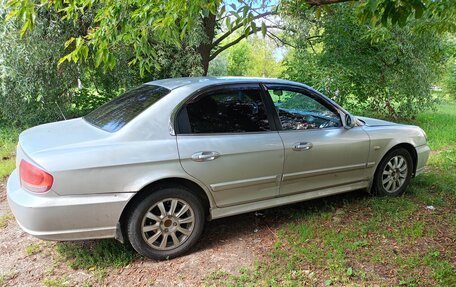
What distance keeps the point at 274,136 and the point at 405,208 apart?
76.9 inches

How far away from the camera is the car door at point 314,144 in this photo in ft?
13.0

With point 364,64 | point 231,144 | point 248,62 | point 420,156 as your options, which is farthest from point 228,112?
point 248,62

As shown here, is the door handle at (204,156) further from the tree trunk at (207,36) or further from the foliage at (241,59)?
the foliage at (241,59)

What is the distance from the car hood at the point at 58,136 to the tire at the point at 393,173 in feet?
10.9

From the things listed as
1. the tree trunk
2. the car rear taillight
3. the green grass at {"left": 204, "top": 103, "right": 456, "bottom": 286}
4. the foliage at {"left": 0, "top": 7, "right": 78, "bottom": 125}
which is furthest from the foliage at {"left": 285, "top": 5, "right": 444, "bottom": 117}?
the car rear taillight

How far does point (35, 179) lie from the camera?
9.75 ft

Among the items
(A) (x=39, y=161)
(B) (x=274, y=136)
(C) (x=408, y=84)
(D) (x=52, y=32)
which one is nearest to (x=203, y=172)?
(B) (x=274, y=136)

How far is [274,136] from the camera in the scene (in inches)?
152

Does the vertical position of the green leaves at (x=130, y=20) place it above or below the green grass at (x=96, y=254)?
above

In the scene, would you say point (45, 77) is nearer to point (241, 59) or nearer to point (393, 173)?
point (393, 173)

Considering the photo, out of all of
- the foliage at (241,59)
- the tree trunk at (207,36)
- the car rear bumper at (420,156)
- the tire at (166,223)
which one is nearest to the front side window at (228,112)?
the tire at (166,223)

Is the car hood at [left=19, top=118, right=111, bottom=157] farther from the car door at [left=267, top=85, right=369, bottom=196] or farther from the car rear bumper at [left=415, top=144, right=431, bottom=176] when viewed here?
the car rear bumper at [left=415, top=144, right=431, bottom=176]

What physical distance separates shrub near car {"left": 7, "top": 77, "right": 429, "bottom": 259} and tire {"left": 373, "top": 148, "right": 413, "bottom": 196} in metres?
0.23

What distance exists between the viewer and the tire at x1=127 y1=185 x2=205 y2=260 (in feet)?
10.8
